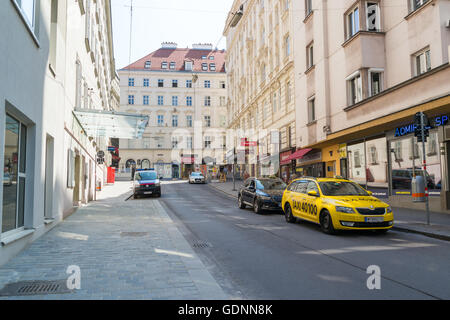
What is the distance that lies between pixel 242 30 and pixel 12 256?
42.4 meters

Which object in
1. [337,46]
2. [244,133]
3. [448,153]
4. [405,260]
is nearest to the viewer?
[405,260]

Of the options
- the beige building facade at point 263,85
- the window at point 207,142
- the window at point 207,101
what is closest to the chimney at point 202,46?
the window at point 207,101

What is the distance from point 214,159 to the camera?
64188 millimetres

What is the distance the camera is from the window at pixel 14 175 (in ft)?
21.2

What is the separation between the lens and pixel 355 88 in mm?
17406

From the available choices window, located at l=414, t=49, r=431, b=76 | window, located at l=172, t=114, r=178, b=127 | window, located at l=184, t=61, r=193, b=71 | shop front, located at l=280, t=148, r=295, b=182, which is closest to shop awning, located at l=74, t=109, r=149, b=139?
window, located at l=414, t=49, r=431, b=76

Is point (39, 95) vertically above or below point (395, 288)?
above

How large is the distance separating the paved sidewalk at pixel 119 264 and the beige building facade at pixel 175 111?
5440 centimetres

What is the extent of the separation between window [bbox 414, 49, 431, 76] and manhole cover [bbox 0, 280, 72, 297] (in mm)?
13929

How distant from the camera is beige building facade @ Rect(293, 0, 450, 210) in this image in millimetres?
12695

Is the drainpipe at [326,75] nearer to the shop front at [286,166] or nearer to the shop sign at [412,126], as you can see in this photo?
the shop sign at [412,126]

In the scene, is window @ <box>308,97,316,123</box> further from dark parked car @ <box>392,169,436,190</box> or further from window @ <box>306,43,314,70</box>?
dark parked car @ <box>392,169,436,190</box>
